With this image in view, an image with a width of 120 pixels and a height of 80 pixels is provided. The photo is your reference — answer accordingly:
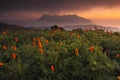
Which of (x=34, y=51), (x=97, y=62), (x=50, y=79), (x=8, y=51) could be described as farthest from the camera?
(x=8, y=51)

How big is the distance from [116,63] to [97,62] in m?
0.71

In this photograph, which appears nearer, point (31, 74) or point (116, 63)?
point (31, 74)

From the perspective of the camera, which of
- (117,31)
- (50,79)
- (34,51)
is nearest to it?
(50,79)

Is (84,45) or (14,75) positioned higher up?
(84,45)

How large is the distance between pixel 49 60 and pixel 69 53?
0.75m

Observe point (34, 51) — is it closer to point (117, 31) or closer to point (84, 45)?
point (84, 45)

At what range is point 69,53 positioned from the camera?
8852 mm

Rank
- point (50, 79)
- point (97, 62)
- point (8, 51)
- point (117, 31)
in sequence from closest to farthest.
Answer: point (50, 79) → point (97, 62) → point (8, 51) → point (117, 31)

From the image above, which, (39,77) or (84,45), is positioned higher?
(84,45)

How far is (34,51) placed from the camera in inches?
352

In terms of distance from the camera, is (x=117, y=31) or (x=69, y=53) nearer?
(x=69, y=53)

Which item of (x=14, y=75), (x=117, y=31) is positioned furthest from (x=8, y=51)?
(x=117, y=31)

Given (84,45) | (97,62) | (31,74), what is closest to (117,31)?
(84,45)

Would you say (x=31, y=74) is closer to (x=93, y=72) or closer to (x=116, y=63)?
(x=93, y=72)
